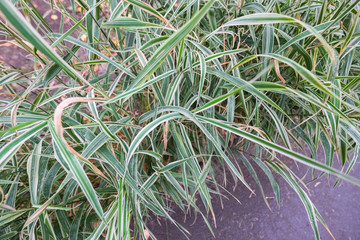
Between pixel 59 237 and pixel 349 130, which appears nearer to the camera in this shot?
pixel 349 130

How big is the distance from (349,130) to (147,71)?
0.52 m

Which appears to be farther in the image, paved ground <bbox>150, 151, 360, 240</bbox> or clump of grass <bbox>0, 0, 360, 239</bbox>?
paved ground <bbox>150, 151, 360, 240</bbox>

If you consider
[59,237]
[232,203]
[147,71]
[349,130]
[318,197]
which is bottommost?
[318,197]

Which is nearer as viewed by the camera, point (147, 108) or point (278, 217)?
point (147, 108)

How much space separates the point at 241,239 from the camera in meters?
1.07

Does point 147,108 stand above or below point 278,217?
above

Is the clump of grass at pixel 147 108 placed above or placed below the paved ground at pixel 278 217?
above

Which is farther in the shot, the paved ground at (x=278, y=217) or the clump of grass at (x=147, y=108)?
the paved ground at (x=278, y=217)

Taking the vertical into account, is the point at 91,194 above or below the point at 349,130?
above

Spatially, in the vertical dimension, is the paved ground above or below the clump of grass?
below

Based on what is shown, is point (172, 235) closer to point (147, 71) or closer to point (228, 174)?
point (228, 174)

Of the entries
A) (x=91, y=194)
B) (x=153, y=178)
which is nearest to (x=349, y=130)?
(x=153, y=178)

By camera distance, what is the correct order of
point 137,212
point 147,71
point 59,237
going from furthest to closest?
point 59,237 < point 137,212 < point 147,71

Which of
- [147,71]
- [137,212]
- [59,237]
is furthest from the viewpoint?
[59,237]
